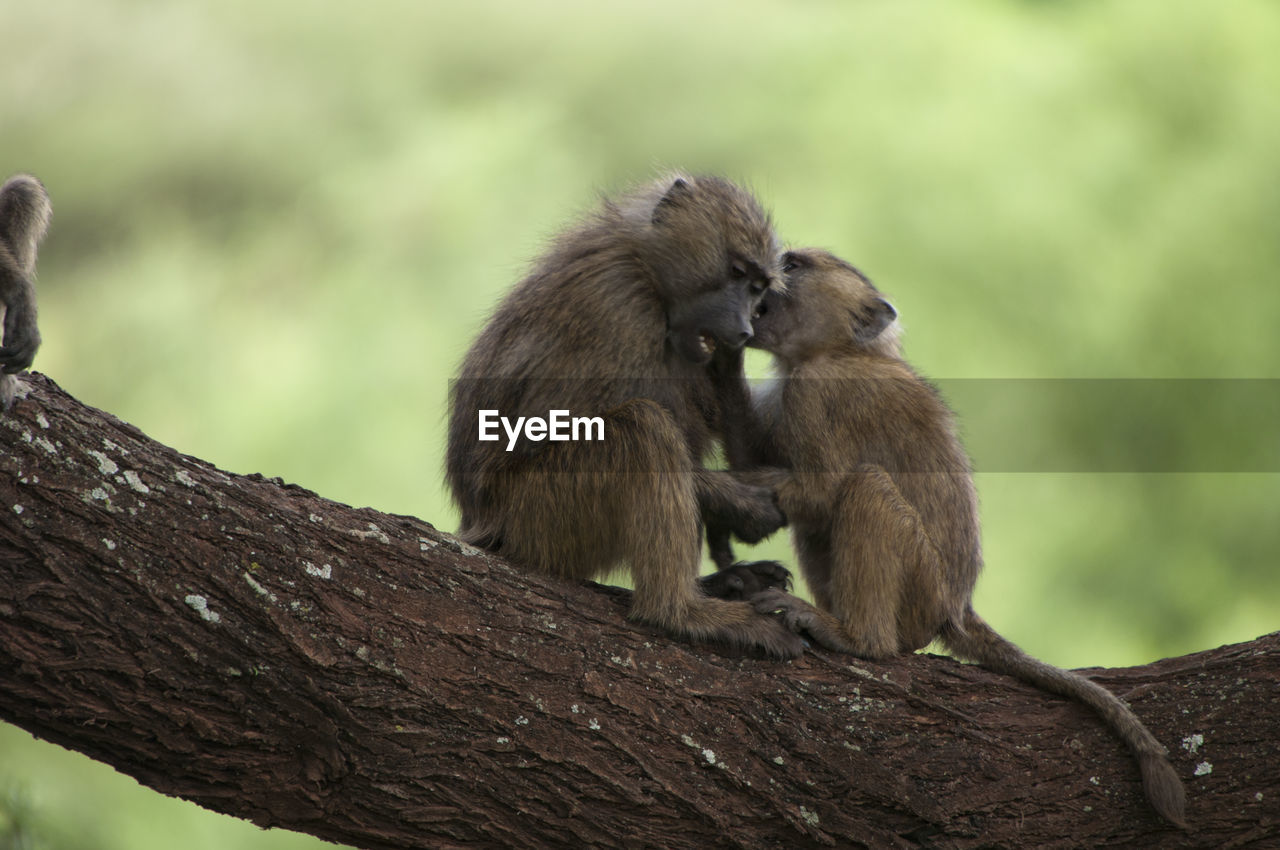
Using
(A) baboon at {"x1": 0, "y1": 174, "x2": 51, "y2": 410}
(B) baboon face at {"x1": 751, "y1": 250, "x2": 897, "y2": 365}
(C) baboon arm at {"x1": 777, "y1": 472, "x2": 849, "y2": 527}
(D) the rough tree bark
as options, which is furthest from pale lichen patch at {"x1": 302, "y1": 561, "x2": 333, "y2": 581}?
(B) baboon face at {"x1": 751, "y1": 250, "x2": 897, "y2": 365}

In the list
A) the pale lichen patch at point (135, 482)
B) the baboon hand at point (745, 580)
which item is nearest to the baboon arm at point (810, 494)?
the baboon hand at point (745, 580)

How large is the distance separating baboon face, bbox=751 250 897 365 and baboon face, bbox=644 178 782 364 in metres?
0.15

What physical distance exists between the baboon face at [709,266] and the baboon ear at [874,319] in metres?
0.38

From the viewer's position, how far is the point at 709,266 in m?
4.41

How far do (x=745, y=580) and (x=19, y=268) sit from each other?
8.33 ft

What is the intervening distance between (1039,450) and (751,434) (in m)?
4.96

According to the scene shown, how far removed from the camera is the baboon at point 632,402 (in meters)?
3.96

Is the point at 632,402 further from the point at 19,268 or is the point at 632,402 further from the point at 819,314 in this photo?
the point at 19,268

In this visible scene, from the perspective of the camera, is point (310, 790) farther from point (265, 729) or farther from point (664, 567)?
point (664, 567)

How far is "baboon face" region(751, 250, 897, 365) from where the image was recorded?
182 inches

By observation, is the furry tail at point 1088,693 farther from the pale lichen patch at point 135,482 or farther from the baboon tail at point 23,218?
the baboon tail at point 23,218

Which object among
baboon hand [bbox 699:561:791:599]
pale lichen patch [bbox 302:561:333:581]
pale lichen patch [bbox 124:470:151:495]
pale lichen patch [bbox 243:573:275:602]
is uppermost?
baboon hand [bbox 699:561:791:599]

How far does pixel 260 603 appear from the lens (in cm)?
337

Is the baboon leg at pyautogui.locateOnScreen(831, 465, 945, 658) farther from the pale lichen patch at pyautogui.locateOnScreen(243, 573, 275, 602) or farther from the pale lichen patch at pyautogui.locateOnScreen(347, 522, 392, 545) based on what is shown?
the pale lichen patch at pyautogui.locateOnScreen(243, 573, 275, 602)
